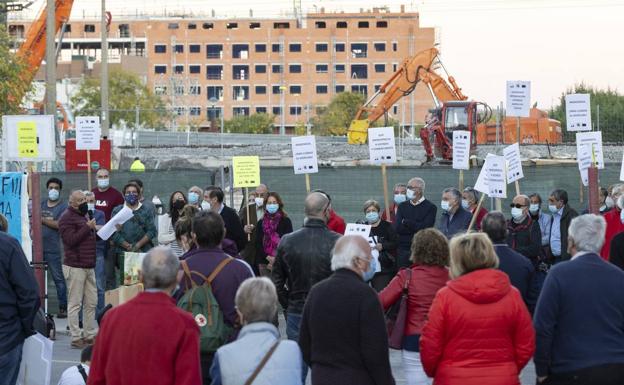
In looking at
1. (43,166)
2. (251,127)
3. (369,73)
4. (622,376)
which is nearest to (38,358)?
(622,376)

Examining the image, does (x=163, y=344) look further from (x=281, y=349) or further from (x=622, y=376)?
(x=622, y=376)

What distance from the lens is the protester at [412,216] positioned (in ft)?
53.1

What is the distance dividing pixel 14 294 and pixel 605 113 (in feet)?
190

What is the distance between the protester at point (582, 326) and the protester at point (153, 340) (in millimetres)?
2175

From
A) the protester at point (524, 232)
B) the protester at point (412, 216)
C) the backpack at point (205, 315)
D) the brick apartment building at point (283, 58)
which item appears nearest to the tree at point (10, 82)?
the protester at point (412, 216)

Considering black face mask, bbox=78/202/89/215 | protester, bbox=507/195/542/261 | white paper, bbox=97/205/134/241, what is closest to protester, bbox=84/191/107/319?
black face mask, bbox=78/202/89/215

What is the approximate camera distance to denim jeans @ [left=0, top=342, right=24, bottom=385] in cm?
961

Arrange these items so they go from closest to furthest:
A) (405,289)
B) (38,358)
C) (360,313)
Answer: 1. (360,313)
2. (405,289)
3. (38,358)

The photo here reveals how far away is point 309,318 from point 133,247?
9.08 m

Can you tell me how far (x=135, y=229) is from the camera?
1675 centimetres

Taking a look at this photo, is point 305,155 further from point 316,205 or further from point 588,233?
point 588,233

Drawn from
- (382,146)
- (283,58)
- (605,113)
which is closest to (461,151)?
A: (382,146)

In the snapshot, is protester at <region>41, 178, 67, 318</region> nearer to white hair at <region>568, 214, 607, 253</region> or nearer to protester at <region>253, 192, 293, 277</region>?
protester at <region>253, 192, 293, 277</region>

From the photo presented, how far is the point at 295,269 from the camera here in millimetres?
10125
